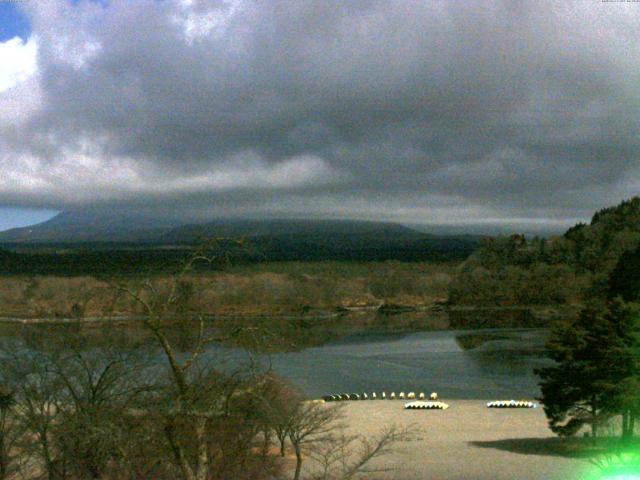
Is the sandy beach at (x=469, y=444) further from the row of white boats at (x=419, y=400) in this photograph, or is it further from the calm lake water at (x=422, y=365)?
the calm lake water at (x=422, y=365)

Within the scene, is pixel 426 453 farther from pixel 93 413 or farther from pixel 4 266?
pixel 4 266

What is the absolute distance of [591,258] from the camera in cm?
9462

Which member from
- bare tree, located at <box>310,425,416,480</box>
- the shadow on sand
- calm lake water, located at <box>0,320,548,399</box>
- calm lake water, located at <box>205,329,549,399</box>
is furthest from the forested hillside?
bare tree, located at <box>310,425,416,480</box>

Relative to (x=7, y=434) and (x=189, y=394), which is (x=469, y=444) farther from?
(x=189, y=394)

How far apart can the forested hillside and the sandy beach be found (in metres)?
55.5

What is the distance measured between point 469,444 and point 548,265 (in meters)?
75.6

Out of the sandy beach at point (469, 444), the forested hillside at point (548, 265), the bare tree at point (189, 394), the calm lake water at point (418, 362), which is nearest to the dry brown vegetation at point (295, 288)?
the forested hillside at point (548, 265)

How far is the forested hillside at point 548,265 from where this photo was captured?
88.9 m

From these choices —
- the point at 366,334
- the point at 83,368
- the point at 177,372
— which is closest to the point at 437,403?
the point at 83,368

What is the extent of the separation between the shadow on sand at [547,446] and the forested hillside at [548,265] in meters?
61.7

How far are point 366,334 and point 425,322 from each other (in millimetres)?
13380

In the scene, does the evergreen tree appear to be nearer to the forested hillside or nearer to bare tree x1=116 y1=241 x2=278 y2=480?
bare tree x1=116 y1=241 x2=278 y2=480

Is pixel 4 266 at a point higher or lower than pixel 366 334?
higher

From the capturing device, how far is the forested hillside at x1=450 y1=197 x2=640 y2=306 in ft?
292
